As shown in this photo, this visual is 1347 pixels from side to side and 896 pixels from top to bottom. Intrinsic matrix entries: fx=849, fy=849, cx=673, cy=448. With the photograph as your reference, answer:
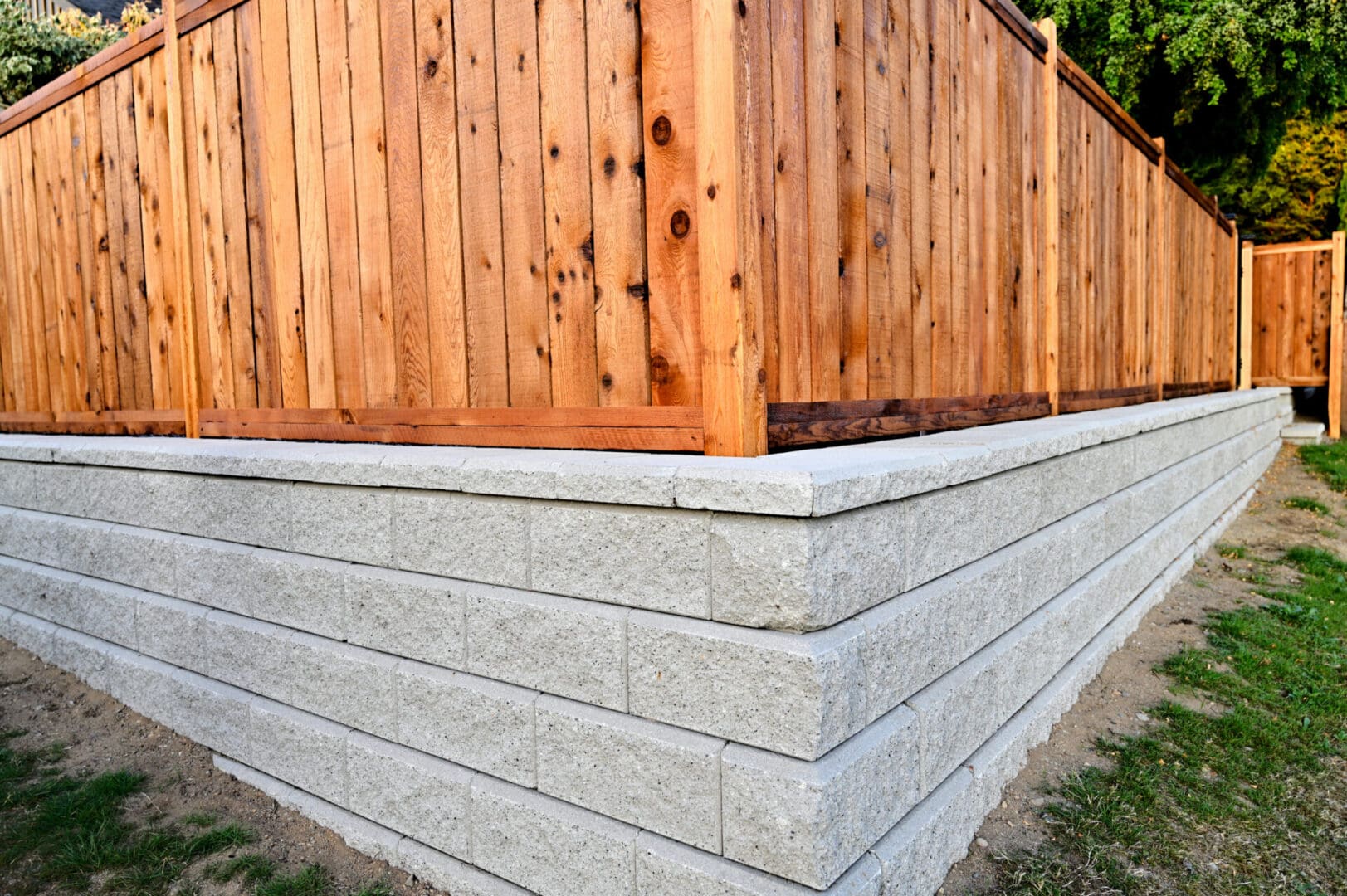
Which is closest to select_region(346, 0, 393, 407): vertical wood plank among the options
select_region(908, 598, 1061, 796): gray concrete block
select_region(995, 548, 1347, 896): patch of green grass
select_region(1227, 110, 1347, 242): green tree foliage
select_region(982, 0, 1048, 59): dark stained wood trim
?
select_region(908, 598, 1061, 796): gray concrete block

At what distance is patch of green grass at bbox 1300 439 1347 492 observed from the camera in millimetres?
8844

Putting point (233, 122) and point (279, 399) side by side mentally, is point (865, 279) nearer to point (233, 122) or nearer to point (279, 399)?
point (279, 399)

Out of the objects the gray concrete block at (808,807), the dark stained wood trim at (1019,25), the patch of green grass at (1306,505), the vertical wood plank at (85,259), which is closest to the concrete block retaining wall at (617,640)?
the gray concrete block at (808,807)

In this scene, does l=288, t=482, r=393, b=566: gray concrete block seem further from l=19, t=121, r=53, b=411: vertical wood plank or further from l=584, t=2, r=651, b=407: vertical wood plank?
l=19, t=121, r=53, b=411: vertical wood plank

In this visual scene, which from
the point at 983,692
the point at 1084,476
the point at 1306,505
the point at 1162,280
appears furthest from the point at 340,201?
the point at 1306,505

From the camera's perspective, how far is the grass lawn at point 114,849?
2709 mm

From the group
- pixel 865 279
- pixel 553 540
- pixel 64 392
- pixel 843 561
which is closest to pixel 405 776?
pixel 553 540

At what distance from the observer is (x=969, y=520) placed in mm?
2582

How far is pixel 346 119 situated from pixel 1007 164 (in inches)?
113

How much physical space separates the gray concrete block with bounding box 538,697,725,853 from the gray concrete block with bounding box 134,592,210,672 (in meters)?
1.94

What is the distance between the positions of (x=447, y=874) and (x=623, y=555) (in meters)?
1.26

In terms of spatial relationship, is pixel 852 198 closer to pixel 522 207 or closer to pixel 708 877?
pixel 522 207

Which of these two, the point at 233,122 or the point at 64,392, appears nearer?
the point at 233,122

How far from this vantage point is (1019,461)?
2900mm
